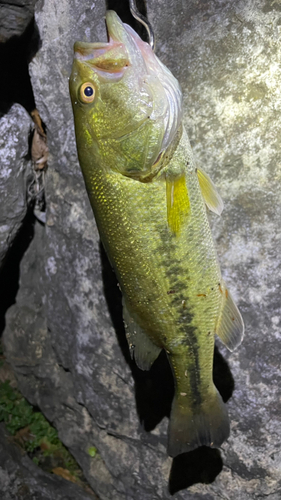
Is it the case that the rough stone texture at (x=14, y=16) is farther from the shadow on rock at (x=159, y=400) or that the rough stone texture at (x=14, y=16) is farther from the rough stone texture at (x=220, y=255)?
the shadow on rock at (x=159, y=400)


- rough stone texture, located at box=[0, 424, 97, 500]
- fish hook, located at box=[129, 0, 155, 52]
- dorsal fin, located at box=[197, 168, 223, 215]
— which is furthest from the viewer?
rough stone texture, located at box=[0, 424, 97, 500]

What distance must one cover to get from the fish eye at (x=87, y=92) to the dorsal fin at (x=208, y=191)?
79cm

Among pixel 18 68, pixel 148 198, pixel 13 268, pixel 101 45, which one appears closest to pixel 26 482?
pixel 13 268

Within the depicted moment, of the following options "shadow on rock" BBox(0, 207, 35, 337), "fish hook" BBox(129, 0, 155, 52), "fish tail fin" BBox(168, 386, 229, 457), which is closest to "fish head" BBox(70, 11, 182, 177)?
"fish hook" BBox(129, 0, 155, 52)

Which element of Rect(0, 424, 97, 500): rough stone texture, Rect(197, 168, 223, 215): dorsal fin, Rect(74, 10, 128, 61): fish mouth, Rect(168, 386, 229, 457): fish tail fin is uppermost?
Rect(74, 10, 128, 61): fish mouth

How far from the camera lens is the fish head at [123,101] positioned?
2.19 metres

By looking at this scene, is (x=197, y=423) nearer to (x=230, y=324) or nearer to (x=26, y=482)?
(x=230, y=324)

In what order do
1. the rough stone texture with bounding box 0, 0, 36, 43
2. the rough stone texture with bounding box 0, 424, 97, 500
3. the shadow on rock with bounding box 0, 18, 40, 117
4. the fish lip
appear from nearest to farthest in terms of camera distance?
the fish lip
the rough stone texture with bounding box 0, 0, 36, 43
the shadow on rock with bounding box 0, 18, 40, 117
the rough stone texture with bounding box 0, 424, 97, 500

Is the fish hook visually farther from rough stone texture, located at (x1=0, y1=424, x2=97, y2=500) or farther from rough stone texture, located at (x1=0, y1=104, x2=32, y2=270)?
rough stone texture, located at (x1=0, y1=424, x2=97, y2=500)

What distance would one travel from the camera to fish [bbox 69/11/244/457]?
2230mm

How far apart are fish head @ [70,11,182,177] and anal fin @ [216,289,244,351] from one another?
103 centimetres

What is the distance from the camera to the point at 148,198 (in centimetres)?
233

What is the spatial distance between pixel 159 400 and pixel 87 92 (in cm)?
244

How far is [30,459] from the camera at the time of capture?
4078mm
